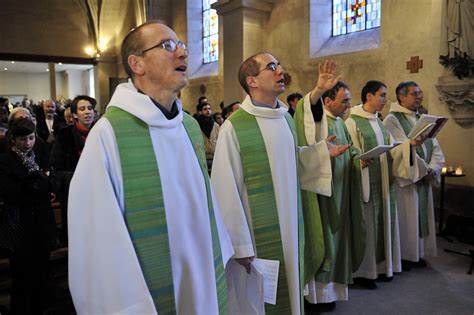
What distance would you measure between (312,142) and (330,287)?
1.33 meters

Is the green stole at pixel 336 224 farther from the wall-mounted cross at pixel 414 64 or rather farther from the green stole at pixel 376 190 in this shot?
the wall-mounted cross at pixel 414 64

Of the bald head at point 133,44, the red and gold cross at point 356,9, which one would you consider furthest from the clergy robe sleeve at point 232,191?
the red and gold cross at point 356,9

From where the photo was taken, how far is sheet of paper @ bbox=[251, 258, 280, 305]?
244 centimetres

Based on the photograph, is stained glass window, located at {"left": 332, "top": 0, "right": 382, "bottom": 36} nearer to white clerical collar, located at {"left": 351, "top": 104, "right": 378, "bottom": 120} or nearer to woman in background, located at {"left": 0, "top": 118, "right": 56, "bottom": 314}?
white clerical collar, located at {"left": 351, "top": 104, "right": 378, "bottom": 120}

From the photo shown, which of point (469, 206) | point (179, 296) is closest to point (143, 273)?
point (179, 296)

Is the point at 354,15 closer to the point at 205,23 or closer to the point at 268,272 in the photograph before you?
the point at 205,23

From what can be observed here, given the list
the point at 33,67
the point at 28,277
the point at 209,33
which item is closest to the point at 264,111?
the point at 28,277

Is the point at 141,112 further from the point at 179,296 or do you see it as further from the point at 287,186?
the point at 287,186

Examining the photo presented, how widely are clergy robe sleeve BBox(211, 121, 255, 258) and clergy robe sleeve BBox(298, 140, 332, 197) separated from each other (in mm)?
633

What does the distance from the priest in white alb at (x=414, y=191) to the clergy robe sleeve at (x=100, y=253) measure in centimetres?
377

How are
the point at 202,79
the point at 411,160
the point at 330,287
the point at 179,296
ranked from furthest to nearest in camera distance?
the point at 202,79
the point at 411,160
the point at 330,287
the point at 179,296

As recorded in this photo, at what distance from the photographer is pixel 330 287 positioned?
370cm

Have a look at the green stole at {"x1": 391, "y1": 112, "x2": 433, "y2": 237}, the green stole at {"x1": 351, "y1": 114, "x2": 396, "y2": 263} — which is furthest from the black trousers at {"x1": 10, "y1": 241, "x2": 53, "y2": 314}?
the green stole at {"x1": 391, "y1": 112, "x2": 433, "y2": 237}

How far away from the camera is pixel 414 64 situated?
275 inches
